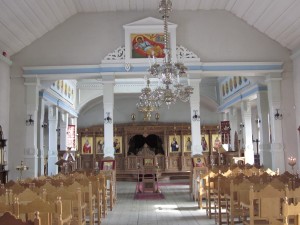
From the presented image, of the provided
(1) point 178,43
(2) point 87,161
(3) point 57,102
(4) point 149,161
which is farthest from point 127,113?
(1) point 178,43

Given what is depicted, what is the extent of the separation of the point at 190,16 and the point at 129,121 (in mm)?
11488

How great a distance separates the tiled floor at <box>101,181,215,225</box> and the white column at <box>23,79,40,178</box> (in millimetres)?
3684

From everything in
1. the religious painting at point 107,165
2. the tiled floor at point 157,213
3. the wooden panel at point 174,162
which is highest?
the religious painting at point 107,165

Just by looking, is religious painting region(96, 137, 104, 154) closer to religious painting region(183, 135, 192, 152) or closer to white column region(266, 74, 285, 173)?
religious painting region(183, 135, 192, 152)

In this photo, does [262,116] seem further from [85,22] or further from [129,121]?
[129,121]

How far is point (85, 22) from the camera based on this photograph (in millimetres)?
15320

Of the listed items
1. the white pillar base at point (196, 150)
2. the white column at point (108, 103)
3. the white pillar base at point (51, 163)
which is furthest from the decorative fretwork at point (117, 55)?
the white pillar base at point (51, 163)

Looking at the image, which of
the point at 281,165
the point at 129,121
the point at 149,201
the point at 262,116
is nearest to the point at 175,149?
the point at 129,121

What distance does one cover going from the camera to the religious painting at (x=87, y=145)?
80.8ft

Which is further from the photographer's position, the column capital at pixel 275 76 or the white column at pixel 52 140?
the white column at pixel 52 140

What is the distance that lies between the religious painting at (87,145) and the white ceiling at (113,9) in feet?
35.0

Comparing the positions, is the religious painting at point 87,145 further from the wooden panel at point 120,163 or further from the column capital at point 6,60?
the column capital at point 6,60

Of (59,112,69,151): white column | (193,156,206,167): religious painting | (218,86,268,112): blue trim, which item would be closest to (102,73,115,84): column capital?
(193,156,206,167): religious painting

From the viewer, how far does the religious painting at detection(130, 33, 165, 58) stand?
15039mm
